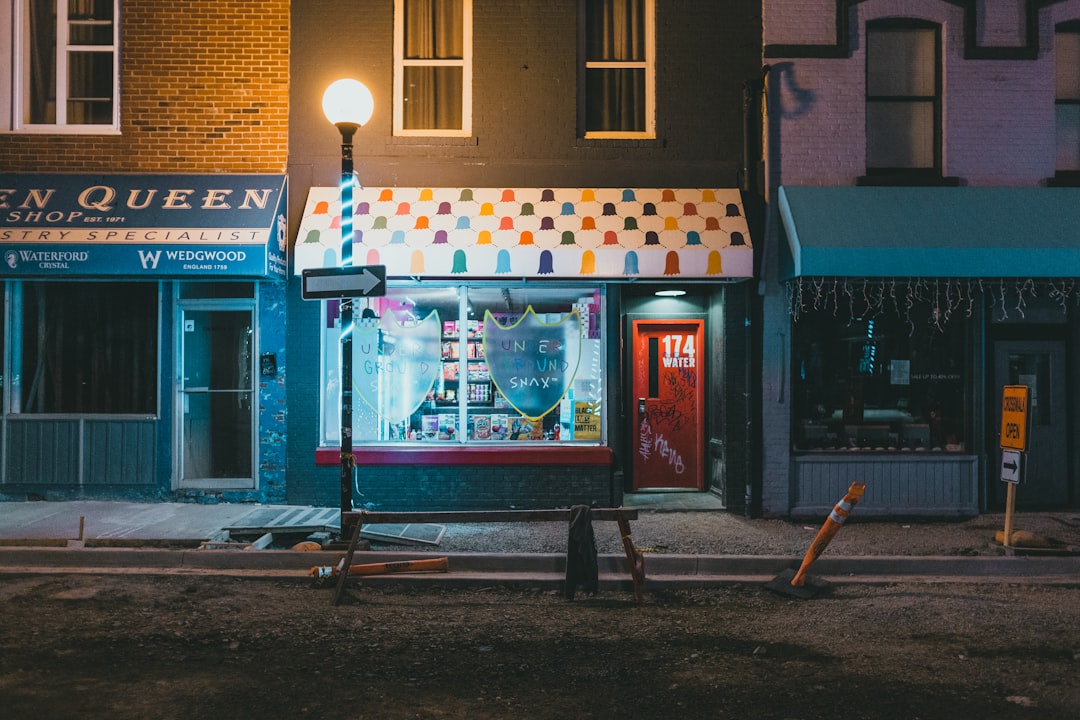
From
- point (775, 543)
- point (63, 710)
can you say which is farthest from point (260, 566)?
point (775, 543)

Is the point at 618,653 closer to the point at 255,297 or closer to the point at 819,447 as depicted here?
the point at 819,447

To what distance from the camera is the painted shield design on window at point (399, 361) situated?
34.1 ft

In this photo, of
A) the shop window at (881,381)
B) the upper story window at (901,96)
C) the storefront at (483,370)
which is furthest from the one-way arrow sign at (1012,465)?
the upper story window at (901,96)

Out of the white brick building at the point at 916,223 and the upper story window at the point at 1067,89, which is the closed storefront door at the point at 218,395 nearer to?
the white brick building at the point at 916,223

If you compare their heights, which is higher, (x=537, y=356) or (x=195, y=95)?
(x=195, y=95)

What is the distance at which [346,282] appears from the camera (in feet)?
26.0

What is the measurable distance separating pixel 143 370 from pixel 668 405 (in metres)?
6.82

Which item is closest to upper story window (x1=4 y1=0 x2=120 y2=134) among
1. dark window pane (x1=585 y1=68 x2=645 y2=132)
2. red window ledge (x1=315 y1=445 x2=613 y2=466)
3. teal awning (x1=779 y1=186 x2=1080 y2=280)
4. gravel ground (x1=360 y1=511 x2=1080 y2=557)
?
red window ledge (x1=315 y1=445 x2=613 y2=466)

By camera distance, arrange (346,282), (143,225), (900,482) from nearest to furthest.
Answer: (346,282) < (143,225) < (900,482)

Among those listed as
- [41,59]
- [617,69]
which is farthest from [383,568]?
[41,59]

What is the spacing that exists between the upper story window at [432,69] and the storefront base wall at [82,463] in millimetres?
5067

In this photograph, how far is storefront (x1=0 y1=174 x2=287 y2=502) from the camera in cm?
1006

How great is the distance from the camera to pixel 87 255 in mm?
9445

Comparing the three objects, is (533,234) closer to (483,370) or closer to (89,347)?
(483,370)
